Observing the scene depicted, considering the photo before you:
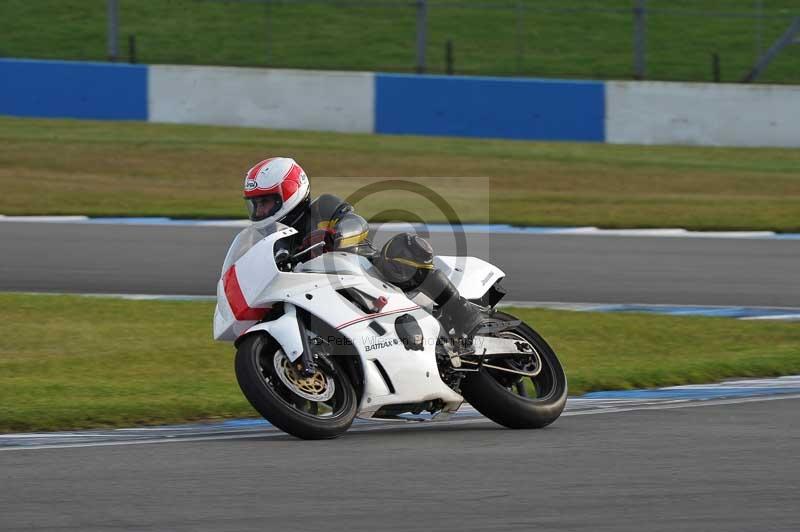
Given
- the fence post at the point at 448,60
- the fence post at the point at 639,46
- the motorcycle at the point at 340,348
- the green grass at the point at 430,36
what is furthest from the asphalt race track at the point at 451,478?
the green grass at the point at 430,36

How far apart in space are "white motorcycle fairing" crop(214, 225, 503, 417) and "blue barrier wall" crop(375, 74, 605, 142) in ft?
49.7

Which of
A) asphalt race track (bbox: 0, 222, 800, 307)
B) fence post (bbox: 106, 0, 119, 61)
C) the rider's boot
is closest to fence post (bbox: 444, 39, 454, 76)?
fence post (bbox: 106, 0, 119, 61)

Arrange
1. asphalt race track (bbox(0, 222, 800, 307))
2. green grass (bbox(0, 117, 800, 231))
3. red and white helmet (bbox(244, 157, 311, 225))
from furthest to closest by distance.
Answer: green grass (bbox(0, 117, 800, 231))
asphalt race track (bbox(0, 222, 800, 307))
red and white helmet (bbox(244, 157, 311, 225))

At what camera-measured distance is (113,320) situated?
1027cm

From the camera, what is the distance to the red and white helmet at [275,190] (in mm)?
6527

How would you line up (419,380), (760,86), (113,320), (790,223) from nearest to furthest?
(419,380)
(113,320)
(790,223)
(760,86)

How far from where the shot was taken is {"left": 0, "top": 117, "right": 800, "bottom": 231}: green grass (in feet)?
53.6

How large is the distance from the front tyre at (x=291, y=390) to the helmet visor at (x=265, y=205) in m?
0.61

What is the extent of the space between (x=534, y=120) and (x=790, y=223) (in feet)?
21.2

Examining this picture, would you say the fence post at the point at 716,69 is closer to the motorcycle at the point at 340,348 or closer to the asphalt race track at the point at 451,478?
the asphalt race track at the point at 451,478

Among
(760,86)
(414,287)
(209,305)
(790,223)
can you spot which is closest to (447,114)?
(760,86)

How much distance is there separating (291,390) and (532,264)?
276 inches

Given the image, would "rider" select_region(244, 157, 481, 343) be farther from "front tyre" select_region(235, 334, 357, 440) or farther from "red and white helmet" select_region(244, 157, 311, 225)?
"front tyre" select_region(235, 334, 357, 440)

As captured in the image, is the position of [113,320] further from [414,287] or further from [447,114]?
[447,114]
